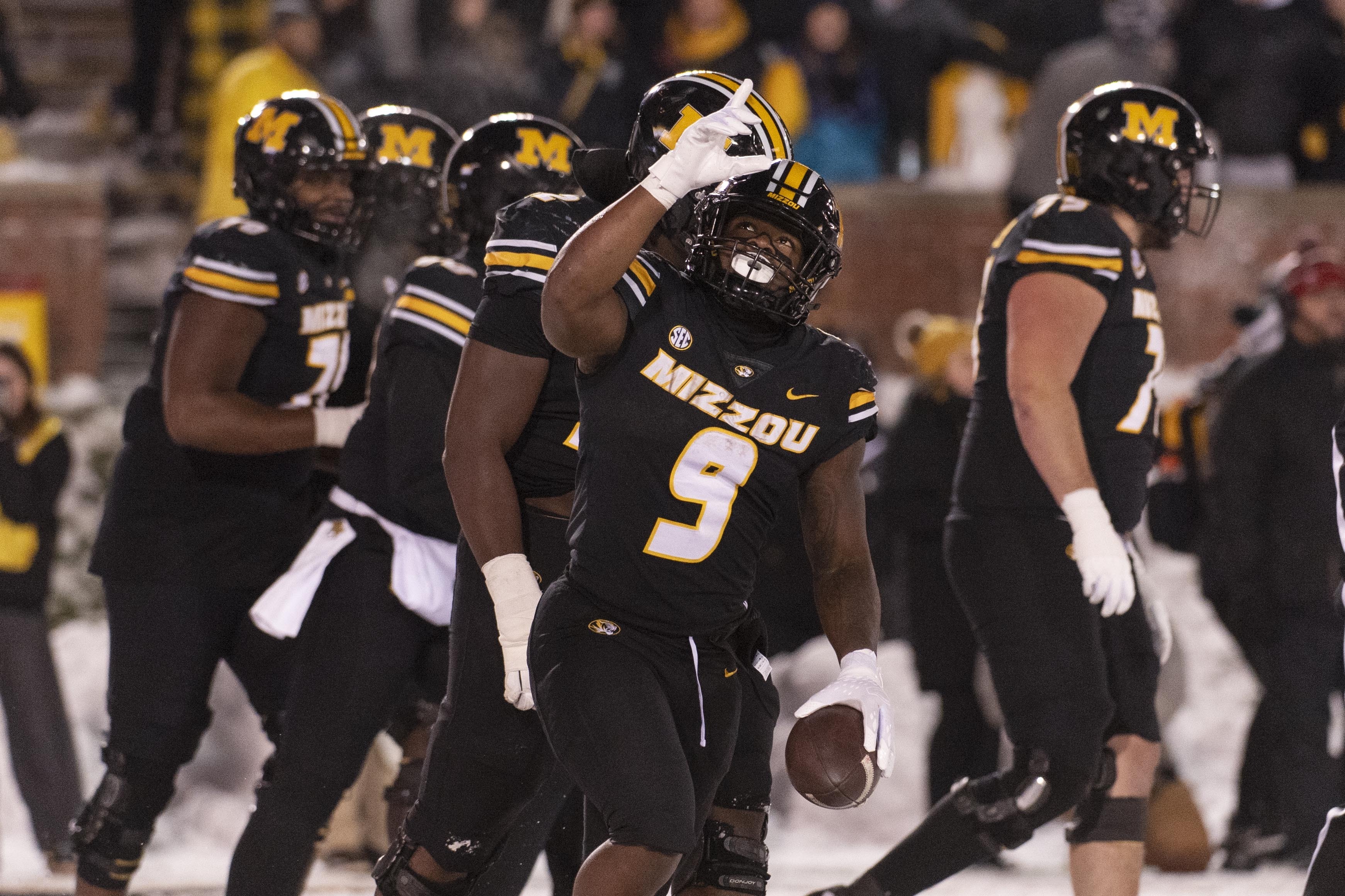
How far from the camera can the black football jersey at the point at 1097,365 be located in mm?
4555

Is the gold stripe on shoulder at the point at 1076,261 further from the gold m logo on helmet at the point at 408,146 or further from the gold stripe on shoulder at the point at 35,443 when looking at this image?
the gold stripe on shoulder at the point at 35,443

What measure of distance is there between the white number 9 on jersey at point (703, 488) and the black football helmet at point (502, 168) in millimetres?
1174

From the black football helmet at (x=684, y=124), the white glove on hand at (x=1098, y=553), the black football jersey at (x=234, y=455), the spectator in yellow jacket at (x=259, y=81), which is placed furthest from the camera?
the spectator in yellow jacket at (x=259, y=81)

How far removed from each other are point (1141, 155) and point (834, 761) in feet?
6.58

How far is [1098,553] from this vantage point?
4379 millimetres

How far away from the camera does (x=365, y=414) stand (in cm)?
439

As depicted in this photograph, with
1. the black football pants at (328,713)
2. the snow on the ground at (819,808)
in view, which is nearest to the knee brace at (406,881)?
the black football pants at (328,713)

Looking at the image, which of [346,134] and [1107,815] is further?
[346,134]

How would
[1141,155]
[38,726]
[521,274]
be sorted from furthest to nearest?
[38,726] → [1141,155] → [521,274]

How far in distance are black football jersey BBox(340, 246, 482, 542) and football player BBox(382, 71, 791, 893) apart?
16.7 inches

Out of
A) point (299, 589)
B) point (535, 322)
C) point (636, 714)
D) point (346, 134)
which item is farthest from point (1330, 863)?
point (346, 134)

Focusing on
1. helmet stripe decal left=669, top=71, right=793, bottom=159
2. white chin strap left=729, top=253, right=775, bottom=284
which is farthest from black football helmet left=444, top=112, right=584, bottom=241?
white chin strap left=729, top=253, right=775, bottom=284

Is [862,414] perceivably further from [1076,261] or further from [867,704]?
[1076,261]

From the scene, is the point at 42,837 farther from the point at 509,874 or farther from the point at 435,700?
the point at 509,874
